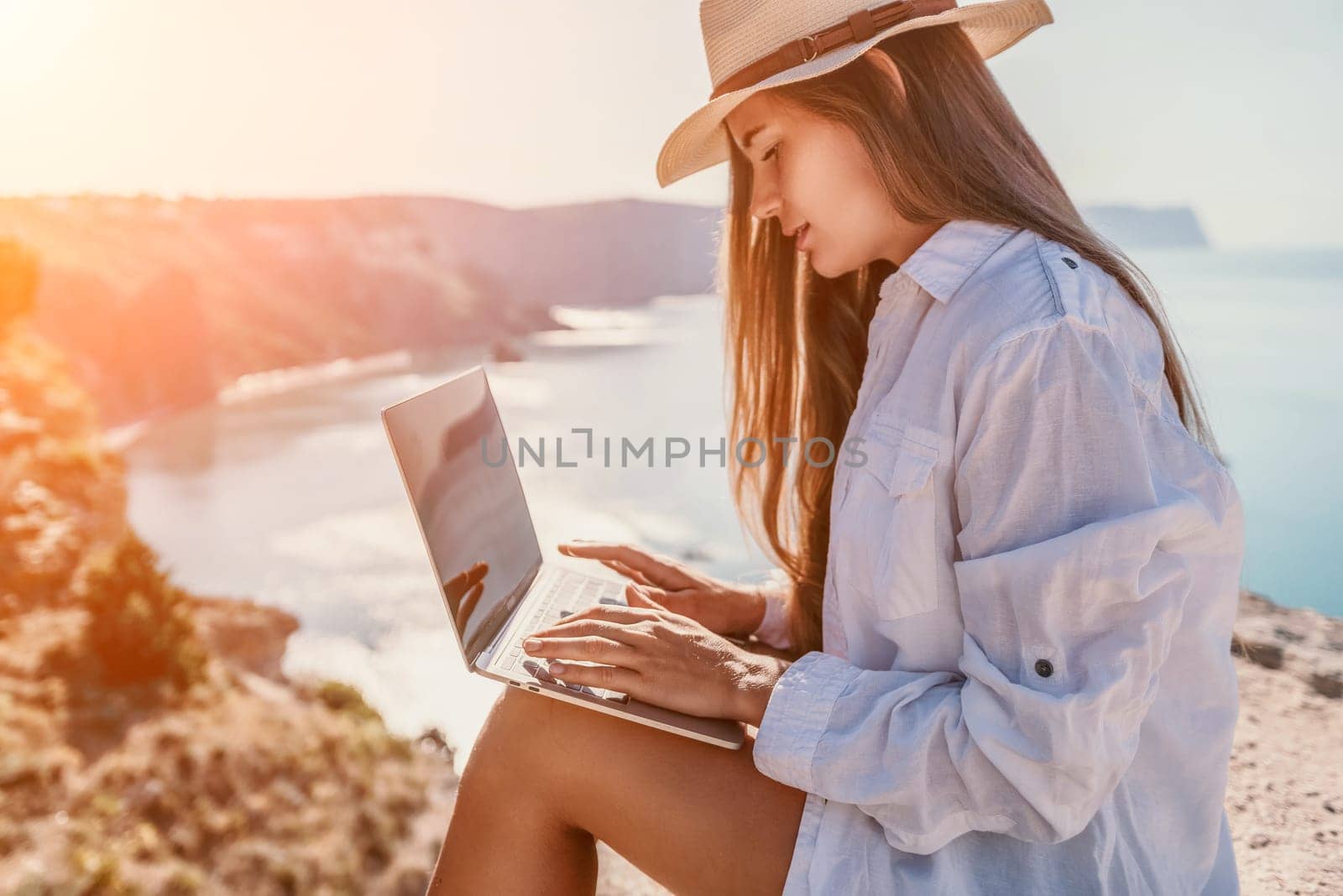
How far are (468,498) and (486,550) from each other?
0.09m

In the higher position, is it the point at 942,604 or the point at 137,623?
the point at 942,604

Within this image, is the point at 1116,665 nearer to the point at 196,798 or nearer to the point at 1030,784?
the point at 1030,784

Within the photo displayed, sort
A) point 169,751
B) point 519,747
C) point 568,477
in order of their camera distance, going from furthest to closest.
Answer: point 568,477 < point 169,751 < point 519,747

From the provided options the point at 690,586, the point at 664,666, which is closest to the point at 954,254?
the point at 664,666

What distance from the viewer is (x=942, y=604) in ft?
2.96

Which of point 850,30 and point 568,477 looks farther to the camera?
point 568,477

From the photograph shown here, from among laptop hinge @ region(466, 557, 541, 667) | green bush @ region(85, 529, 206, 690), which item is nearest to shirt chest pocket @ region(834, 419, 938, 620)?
laptop hinge @ region(466, 557, 541, 667)

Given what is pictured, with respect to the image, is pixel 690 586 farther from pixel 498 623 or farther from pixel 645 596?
pixel 498 623

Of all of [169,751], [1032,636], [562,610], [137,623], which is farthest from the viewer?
[137,623]

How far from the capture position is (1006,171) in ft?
3.37

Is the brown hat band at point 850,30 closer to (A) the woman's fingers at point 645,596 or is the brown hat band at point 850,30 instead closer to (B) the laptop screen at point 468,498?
(B) the laptop screen at point 468,498

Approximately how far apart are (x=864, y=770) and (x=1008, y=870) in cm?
18

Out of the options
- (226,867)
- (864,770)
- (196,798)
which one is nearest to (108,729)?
(196,798)

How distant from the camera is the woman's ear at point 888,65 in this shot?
1.04 metres
